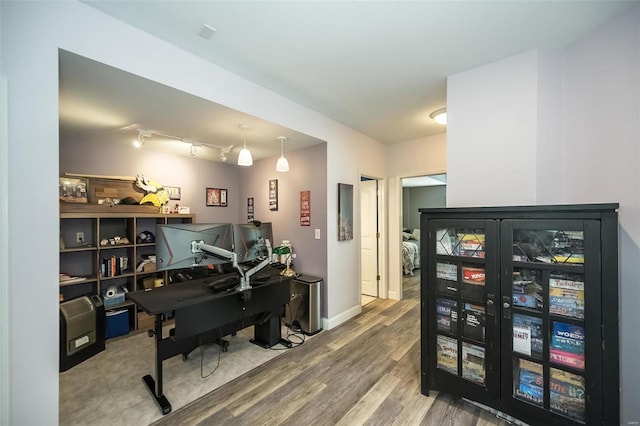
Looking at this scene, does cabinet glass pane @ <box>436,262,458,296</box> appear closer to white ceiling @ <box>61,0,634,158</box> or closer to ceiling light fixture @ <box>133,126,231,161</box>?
white ceiling @ <box>61,0,634,158</box>

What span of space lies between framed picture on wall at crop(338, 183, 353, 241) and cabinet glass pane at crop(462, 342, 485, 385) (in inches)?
72.1

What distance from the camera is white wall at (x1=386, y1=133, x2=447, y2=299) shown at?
156 inches

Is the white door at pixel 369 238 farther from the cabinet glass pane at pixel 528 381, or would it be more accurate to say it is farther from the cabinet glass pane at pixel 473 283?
the cabinet glass pane at pixel 528 381

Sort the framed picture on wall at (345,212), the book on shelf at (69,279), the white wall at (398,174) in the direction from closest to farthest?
the book on shelf at (69,279)
the framed picture on wall at (345,212)
the white wall at (398,174)

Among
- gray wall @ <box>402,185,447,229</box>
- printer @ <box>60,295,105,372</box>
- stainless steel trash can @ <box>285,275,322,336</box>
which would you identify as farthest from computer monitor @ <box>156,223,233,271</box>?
gray wall @ <box>402,185,447,229</box>

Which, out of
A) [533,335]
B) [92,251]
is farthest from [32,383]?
[533,335]

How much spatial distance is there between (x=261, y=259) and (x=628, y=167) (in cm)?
278

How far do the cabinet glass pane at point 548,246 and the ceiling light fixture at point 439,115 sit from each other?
1.76 meters

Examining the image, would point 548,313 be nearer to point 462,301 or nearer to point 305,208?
point 462,301

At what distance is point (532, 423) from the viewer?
1.61 m

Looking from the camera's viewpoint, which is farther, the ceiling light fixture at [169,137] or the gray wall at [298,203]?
the gray wall at [298,203]

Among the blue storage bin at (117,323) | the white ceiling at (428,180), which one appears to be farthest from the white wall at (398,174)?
the blue storage bin at (117,323)

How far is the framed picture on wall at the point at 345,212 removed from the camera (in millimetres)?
3357

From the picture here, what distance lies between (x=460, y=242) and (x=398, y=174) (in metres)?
2.51
